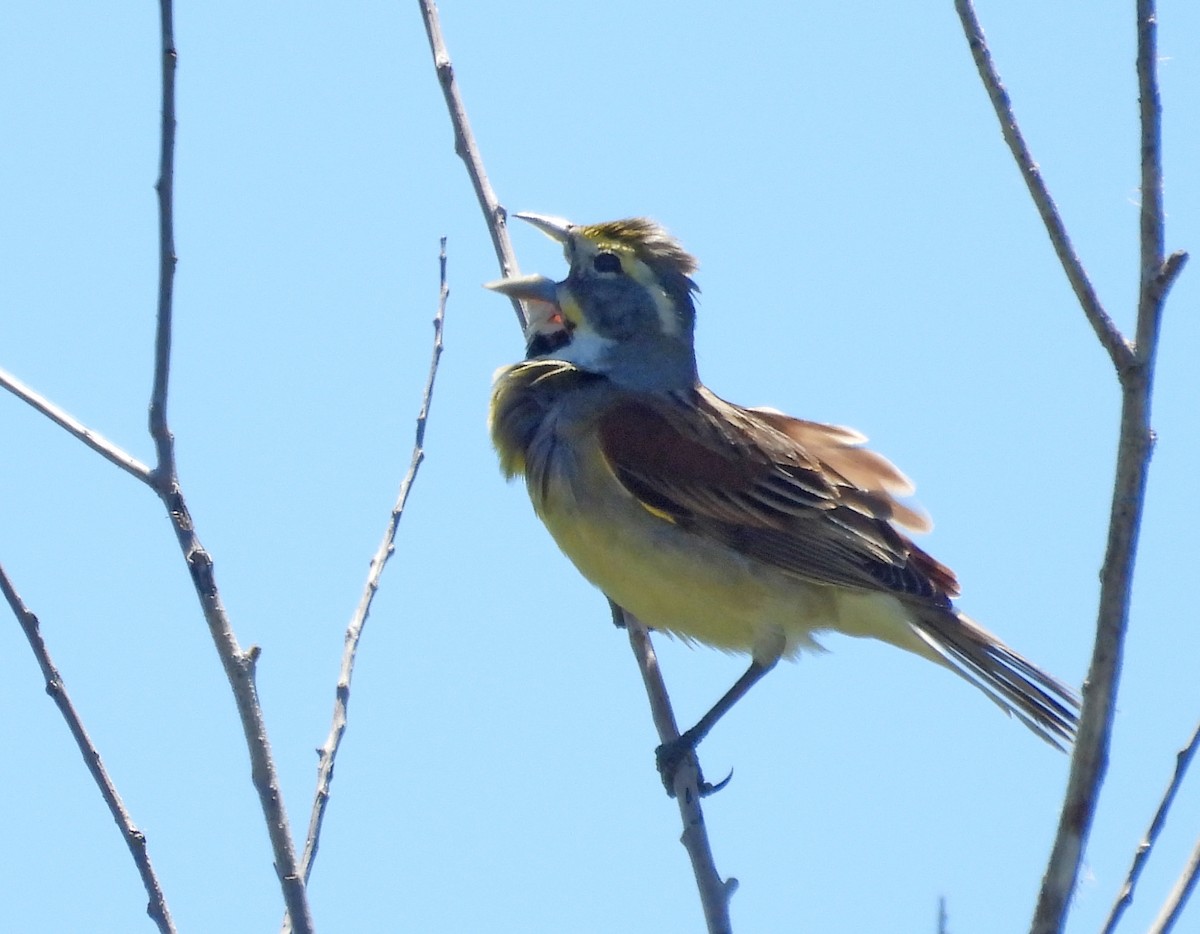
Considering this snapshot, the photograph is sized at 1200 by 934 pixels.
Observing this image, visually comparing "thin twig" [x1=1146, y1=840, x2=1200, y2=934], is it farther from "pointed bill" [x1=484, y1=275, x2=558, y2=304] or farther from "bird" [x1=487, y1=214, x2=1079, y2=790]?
"pointed bill" [x1=484, y1=275, x2=558, y2=304]

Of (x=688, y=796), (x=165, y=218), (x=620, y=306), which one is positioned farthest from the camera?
(x=620, y=306)

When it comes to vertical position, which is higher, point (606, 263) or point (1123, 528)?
point (606, 263)

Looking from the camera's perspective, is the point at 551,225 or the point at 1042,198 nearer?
the point at 1042,198

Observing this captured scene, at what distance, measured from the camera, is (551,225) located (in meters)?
6.52

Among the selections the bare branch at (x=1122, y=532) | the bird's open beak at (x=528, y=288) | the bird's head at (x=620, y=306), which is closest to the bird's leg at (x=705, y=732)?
the bird's head at (x=620, y=306)

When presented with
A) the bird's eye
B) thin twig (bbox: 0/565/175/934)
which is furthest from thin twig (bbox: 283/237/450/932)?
the bird's eye

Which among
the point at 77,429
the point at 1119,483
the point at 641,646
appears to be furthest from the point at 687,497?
the point at 1119,483

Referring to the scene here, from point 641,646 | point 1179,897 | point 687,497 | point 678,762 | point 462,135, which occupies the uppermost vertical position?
point 462,135

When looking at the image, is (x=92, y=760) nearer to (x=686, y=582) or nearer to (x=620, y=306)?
(x=686, y=582)

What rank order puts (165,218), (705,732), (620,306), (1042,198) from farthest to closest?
(620,306), (705,732), (165,218), (1042,198)

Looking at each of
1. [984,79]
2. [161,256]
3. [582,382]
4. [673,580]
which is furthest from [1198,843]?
[582,382]

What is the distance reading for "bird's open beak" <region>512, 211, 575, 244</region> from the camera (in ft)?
21.3

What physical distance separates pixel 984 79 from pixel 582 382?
3.31 m

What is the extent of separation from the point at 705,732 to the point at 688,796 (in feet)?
3.73
